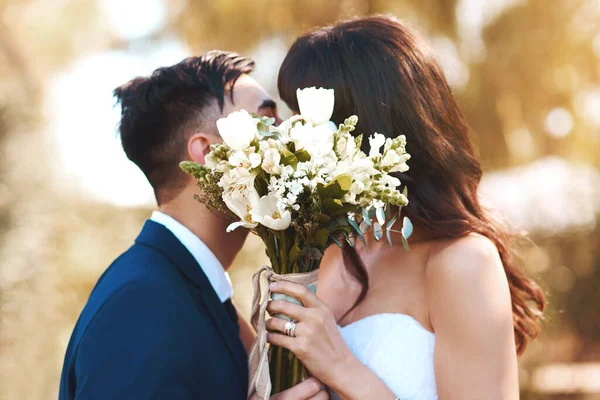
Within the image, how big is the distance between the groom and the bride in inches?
10.7

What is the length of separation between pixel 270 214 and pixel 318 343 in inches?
18.4

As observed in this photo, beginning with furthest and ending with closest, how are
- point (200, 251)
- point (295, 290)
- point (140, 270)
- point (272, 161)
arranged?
1. point (200, 251)
2. point (140, 270)
3. point (295, 290)
4. point (272, 161)

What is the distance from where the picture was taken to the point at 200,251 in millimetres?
2418

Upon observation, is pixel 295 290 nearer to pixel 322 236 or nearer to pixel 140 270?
pixel 322 236

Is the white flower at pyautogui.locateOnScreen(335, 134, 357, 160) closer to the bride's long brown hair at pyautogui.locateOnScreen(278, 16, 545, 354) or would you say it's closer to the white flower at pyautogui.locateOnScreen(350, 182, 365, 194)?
the white flower at pyautogui.locateOnScreen(350, 182, 365, 194)

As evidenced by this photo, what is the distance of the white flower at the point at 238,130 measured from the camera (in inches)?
62.0

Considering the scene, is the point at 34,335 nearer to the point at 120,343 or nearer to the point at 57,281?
the point at 57,281

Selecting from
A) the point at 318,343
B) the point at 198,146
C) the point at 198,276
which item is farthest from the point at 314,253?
the point at 198,146

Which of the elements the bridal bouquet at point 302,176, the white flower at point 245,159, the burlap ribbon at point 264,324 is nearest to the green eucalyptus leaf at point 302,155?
the bridal bouquet at point 302,176

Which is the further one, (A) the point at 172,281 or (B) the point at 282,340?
(A) the point at 172,281

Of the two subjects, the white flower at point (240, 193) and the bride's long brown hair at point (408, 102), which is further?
the bride's long brown hair at point (408, 102)

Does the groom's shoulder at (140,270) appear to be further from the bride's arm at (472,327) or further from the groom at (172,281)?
the bride's arm at (472,327)

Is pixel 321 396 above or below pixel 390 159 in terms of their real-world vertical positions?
below

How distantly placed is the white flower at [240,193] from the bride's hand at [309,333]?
0.26m
